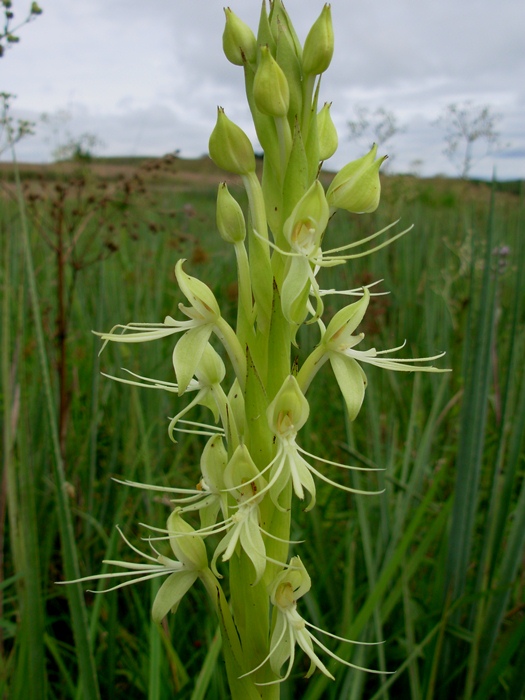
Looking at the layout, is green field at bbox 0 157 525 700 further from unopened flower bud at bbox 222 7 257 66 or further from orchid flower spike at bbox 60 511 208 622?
unopened flower bud at bbox 222 7 257 66

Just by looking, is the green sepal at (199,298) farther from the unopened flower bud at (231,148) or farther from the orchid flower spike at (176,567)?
the orchid flower spike at (176,567)

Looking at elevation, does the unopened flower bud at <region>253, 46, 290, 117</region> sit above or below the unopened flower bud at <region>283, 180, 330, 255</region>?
above

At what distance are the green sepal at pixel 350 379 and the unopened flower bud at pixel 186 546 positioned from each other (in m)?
0.42

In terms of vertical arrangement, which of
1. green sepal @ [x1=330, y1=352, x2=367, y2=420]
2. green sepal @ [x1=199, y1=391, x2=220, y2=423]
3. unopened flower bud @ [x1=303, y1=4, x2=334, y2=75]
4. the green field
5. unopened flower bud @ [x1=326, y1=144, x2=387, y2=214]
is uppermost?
unopened flower bud @ [x1=303, y1=4, x2=334, y2=75]

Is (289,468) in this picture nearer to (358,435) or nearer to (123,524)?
(123,524)

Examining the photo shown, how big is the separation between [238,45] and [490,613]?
5.24 ft

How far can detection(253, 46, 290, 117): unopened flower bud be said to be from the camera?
3.89ft

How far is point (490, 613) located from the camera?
1.72 m

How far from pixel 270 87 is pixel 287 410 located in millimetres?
630

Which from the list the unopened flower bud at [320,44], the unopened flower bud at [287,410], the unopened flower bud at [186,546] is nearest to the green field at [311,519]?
the unopened flower bud at [186,546]

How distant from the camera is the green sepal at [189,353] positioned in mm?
1223

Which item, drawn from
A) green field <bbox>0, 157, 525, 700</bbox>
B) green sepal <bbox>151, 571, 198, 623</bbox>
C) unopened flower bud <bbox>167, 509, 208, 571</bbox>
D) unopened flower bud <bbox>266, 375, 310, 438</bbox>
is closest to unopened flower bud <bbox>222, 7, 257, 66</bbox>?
green field <bbox>0, 157, 525, 700</bbox>

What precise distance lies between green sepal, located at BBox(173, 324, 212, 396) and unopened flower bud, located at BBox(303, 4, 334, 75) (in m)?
0.58

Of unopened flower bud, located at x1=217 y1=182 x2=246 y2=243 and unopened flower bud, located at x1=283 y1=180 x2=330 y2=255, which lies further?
unopened flower bud, located at x1=217 y1=182 x2=246 y2=243
